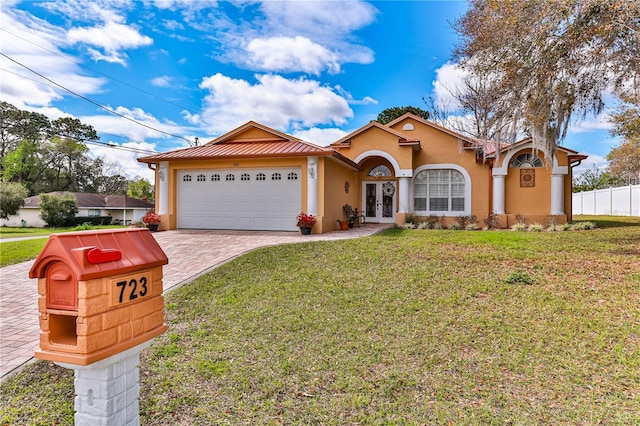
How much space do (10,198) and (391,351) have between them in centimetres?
3207

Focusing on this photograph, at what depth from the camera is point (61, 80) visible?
62.8 ft

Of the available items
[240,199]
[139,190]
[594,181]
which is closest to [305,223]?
[240,199]

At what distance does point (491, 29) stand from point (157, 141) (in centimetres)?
2813

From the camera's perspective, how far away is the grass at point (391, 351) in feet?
10.6

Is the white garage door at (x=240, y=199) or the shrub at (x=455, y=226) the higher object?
the white garage door at (x=240, y=199)

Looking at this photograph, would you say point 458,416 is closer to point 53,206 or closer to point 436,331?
point 436,331

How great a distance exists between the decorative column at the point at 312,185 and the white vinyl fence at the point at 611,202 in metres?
23.6

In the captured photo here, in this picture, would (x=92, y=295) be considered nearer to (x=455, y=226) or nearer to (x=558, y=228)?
(x=455, y=226)

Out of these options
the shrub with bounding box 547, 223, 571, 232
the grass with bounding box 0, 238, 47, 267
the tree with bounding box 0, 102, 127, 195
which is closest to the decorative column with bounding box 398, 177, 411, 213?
the shrub with bounding box 547, 223, 571, 232

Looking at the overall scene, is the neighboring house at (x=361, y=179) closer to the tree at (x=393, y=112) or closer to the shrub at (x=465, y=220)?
the shrub at (x=465, y=220)

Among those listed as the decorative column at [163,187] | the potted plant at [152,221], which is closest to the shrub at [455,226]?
the decorative column at [163,187]

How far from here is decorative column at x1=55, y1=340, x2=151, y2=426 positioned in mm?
2037

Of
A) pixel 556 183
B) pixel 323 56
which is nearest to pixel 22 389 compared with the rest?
pixel 323 56

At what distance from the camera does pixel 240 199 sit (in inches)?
570
